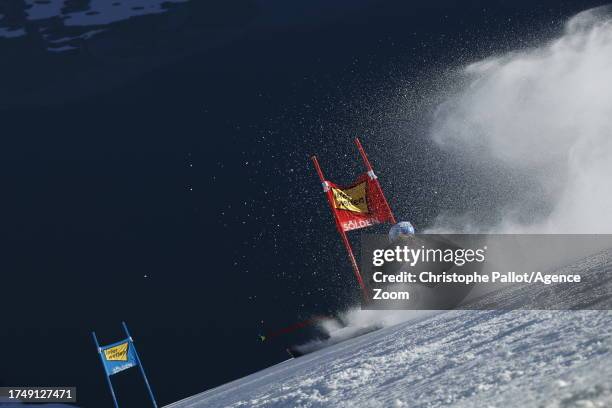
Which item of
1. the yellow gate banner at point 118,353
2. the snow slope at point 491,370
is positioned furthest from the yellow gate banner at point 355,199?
the snow slope at point 491,370

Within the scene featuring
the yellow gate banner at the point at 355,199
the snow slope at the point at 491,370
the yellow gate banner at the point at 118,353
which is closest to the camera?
the snow slope at the point at 491,370

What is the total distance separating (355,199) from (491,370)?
13924 mm

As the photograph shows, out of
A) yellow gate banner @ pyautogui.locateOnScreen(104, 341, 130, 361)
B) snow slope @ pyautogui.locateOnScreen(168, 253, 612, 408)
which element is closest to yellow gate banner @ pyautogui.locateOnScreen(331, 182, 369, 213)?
yellow gate banner @ pyautogui.locateOnScreen(104, 341, 130, 361)

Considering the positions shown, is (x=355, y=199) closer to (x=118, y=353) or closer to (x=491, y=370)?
(x=118, y=353)

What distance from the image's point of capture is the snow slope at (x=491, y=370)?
170 inches

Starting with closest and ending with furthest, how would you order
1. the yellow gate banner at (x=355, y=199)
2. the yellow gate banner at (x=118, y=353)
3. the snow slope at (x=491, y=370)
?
the snow slope at (x=491, y=370) < the yellow gate banner at (x=355, y=199) < the yellow gate banner at (x=118, y=353)

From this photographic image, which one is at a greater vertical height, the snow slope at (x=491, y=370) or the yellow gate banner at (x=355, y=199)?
the yellow gate banner at (x=355, y=199)

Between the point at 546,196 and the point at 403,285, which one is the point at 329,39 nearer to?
the point at 546,196

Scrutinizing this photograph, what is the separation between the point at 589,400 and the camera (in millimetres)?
3764

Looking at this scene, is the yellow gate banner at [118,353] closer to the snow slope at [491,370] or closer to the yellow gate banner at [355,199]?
the yellow gate banner at [355,199]

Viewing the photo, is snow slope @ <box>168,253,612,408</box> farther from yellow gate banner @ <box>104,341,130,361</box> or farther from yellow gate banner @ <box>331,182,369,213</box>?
yellow gate banner @ <box>104,341,130,361</box>

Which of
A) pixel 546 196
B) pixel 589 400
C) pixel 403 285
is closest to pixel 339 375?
pixel 589 400

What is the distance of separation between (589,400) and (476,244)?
90.0 feet

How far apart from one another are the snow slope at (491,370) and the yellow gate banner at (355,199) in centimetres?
957
